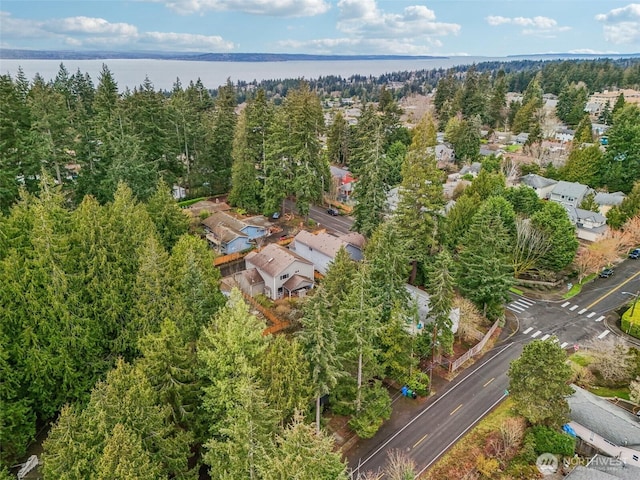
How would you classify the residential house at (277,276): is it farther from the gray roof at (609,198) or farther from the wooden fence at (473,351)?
the gray roof at (609,198)

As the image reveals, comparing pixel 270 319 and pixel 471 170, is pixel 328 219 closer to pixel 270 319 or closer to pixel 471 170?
pixel 270 319

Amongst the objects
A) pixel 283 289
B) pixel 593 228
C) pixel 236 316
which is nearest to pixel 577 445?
pixel 236 316

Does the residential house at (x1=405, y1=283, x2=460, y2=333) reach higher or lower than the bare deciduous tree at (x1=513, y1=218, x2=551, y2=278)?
lower

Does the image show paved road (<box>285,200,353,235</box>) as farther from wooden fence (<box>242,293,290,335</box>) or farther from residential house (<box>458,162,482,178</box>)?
residential house (<box>458,162,482,178</box>)

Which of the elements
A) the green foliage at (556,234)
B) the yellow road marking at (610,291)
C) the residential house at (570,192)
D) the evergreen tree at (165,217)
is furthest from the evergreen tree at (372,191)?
the residential house at (570,192)

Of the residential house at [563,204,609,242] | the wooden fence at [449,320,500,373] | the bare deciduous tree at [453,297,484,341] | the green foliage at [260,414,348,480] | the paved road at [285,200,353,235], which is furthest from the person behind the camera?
the paved road at [285,200,353,235]

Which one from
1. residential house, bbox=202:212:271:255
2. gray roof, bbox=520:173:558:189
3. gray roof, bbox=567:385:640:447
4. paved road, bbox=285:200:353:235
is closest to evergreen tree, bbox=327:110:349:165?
paved road, bbox=285:200:353:235

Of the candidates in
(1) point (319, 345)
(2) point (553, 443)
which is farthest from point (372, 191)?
(2) point (553, 443)
